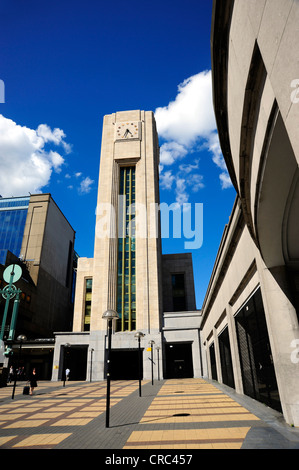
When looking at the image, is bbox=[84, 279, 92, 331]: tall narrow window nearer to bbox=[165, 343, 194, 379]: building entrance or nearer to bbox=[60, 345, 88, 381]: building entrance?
bbox=[60, 345, 88, 381]: building entrance

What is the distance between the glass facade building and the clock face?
29.1 metres

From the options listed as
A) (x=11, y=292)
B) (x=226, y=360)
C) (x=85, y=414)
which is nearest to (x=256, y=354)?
(x=85, y=414)

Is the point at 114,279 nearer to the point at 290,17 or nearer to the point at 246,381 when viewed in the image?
the point at 246,381

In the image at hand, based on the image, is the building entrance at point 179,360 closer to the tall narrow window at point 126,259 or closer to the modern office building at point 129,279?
the modern office building at point 129,279

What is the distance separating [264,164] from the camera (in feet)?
18.0

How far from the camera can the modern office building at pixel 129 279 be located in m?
37.4

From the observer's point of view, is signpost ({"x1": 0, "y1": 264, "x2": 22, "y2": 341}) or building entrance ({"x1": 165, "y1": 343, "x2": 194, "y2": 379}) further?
signpost ({"x1": 0, "y1": 264, "x2": 22, "y2": 341})

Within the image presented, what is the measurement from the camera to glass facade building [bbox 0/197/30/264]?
6012 centimetres

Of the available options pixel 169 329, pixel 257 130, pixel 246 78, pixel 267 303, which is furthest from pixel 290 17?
pixel 169 329

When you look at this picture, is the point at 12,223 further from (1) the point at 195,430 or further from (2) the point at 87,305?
(1) the point at 195,430

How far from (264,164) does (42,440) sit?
29.9 ft
